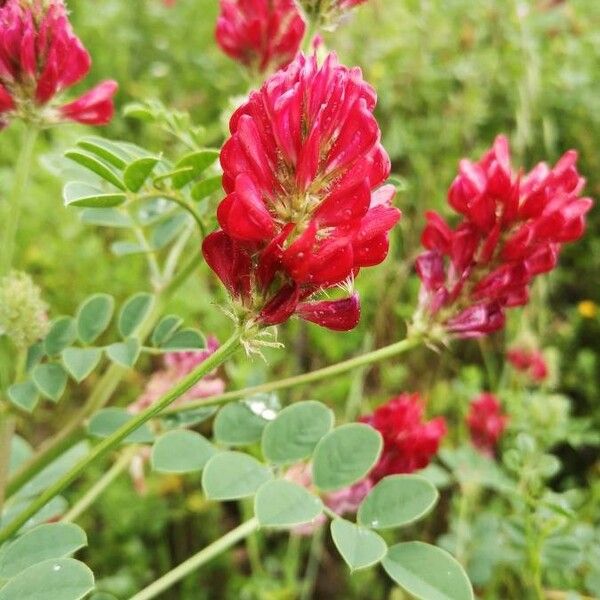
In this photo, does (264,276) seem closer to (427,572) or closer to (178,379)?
(427,572)

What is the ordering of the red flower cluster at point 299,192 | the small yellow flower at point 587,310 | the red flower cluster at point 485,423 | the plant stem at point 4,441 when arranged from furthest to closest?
the small yellow flower at point 587,310 < the red flower cluster at point 485,423 < the plant stem at point 4,441 < the red flower cluster at point 299,192

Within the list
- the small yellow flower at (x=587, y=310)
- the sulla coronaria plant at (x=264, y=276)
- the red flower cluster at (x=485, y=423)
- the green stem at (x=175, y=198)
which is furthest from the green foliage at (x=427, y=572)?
the small yellow flower at (x=587, y=310)

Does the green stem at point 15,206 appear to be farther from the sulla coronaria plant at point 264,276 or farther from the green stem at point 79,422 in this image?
the green stem at point 79,422

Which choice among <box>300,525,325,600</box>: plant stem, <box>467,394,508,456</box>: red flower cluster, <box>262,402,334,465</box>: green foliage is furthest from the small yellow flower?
<box>262,402,334,465</box>: green foliage

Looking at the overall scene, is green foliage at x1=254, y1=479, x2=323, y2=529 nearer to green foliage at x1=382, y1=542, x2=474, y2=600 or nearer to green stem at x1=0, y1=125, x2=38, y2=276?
green foliage at x1=382, y1=542, x2=474, y2=600

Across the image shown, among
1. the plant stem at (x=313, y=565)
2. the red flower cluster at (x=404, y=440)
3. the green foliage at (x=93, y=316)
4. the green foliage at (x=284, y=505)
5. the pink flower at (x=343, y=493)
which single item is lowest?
the plant stem at (x=313, y=565)

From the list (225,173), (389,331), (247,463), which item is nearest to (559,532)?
(247,463)
